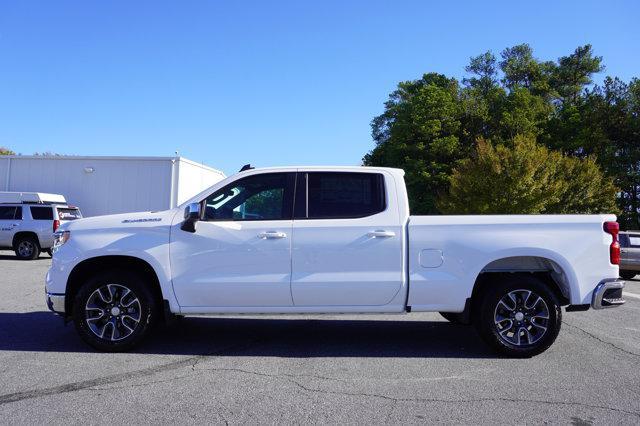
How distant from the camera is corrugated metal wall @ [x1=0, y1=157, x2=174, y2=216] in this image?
2247cm

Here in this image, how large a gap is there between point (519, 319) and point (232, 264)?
3073mm

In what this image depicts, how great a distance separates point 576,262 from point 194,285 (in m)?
4.02

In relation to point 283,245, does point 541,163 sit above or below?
above

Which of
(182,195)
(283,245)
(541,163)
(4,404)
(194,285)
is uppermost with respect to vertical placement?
(541,163)

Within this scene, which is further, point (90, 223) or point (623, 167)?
point (623, 167)

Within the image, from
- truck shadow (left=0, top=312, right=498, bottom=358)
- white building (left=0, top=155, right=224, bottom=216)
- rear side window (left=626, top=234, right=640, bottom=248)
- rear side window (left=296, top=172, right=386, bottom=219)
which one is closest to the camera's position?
rear side window (left=296, top=172, right=386, bottom=219)

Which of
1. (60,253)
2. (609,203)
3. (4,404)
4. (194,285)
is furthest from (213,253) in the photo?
(609,203)

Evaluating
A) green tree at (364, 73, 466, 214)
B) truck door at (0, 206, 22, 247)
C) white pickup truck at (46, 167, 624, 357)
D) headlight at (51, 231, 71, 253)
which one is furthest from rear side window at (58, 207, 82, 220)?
green tree at (364, 73, 466, 214)

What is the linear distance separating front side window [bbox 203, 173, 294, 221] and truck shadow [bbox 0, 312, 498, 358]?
1.48 m

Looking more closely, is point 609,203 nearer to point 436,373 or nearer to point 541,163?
point 541,163

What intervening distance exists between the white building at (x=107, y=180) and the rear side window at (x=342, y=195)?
1648 centimetres

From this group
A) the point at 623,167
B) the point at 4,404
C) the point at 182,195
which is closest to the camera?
the point at 4,404

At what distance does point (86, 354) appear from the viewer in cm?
606

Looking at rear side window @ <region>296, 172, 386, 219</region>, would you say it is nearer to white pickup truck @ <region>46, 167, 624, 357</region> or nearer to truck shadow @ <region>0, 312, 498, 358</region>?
white pickup truck @ <region>46, 167, 624, 357</region>
